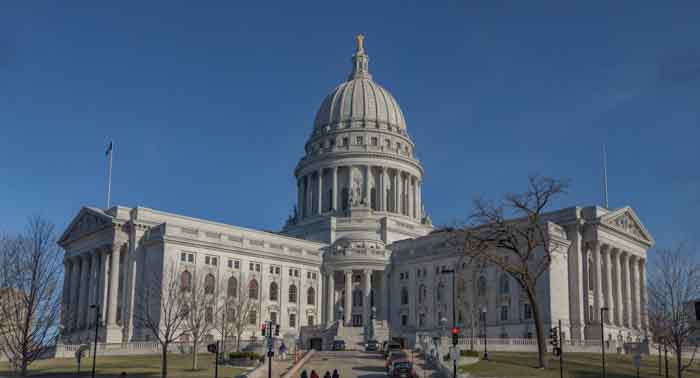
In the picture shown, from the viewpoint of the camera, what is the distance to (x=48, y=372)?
2675 inches

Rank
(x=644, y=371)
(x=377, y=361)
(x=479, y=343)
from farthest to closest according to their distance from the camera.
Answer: (x=479, y=343)
(x=377, y=361)
(x=644, y=371)

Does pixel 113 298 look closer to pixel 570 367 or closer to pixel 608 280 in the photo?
pixel 570 367

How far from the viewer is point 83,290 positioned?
114 meters

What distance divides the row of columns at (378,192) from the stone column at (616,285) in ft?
136

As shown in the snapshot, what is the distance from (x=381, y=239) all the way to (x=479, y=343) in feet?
146

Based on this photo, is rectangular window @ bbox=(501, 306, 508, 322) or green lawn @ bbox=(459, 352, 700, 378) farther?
rectangular window @ bbox=(501, 306, 508, 322)

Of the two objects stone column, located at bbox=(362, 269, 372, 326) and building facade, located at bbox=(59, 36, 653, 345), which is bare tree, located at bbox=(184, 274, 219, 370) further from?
stone column, located at bbox=(362, 269, 372, 326)

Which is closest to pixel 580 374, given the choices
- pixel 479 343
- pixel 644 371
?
pixel 644 371

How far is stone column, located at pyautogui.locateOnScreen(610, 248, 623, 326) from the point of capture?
109 metres

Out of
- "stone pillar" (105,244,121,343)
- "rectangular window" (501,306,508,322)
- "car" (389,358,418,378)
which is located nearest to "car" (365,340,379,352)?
"rectangular window" (501,306,508,322)

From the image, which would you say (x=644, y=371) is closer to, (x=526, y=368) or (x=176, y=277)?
(x=526, y=368)

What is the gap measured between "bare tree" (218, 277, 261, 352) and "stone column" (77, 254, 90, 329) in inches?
769

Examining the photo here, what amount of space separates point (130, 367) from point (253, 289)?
149 ft

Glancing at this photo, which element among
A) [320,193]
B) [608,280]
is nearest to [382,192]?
[320,193]
